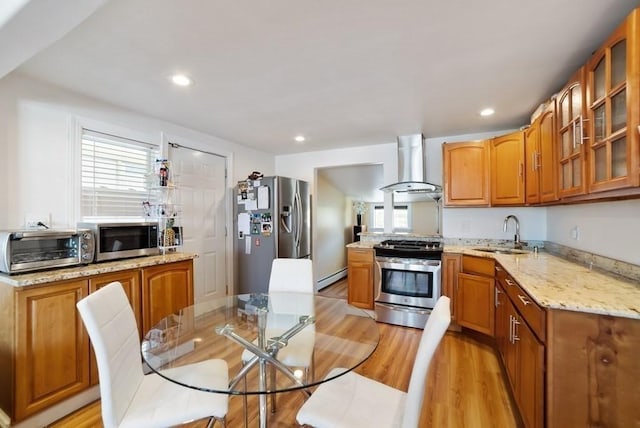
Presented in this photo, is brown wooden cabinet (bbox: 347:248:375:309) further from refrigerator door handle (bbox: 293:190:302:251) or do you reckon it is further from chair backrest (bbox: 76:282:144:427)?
chair backrest (bbox: 76:282:144:427)

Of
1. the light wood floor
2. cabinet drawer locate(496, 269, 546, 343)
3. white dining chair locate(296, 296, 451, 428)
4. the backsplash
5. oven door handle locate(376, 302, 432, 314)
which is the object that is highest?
the backsplash

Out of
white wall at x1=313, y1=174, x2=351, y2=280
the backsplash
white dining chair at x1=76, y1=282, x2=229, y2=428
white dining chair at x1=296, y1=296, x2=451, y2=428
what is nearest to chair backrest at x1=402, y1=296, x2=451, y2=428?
white dining chair at x1=296, y1=296, x2=451, y2=428

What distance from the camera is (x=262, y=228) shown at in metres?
3.63

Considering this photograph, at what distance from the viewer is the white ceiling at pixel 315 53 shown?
1375 mm

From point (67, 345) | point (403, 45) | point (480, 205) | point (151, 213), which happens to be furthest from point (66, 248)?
point (480, 205)

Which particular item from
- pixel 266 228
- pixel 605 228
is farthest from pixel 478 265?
pixel 266 228

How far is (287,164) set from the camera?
15.3ft

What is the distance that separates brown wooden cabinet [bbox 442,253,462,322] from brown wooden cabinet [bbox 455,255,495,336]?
4 centimetres

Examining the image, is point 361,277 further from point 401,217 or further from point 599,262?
point 599,262

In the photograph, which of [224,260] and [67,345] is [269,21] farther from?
[224,260]

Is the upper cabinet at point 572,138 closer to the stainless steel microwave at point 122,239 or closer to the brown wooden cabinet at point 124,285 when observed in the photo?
the brown wooden cabinet at point 124,285

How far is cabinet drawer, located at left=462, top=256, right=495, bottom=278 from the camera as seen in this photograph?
266cm

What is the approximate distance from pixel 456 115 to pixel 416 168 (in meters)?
0.85

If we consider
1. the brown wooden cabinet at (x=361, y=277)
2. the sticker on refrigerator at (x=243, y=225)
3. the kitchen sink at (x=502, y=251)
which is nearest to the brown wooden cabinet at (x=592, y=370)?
the kitchen sink at (x=502, y=251)
